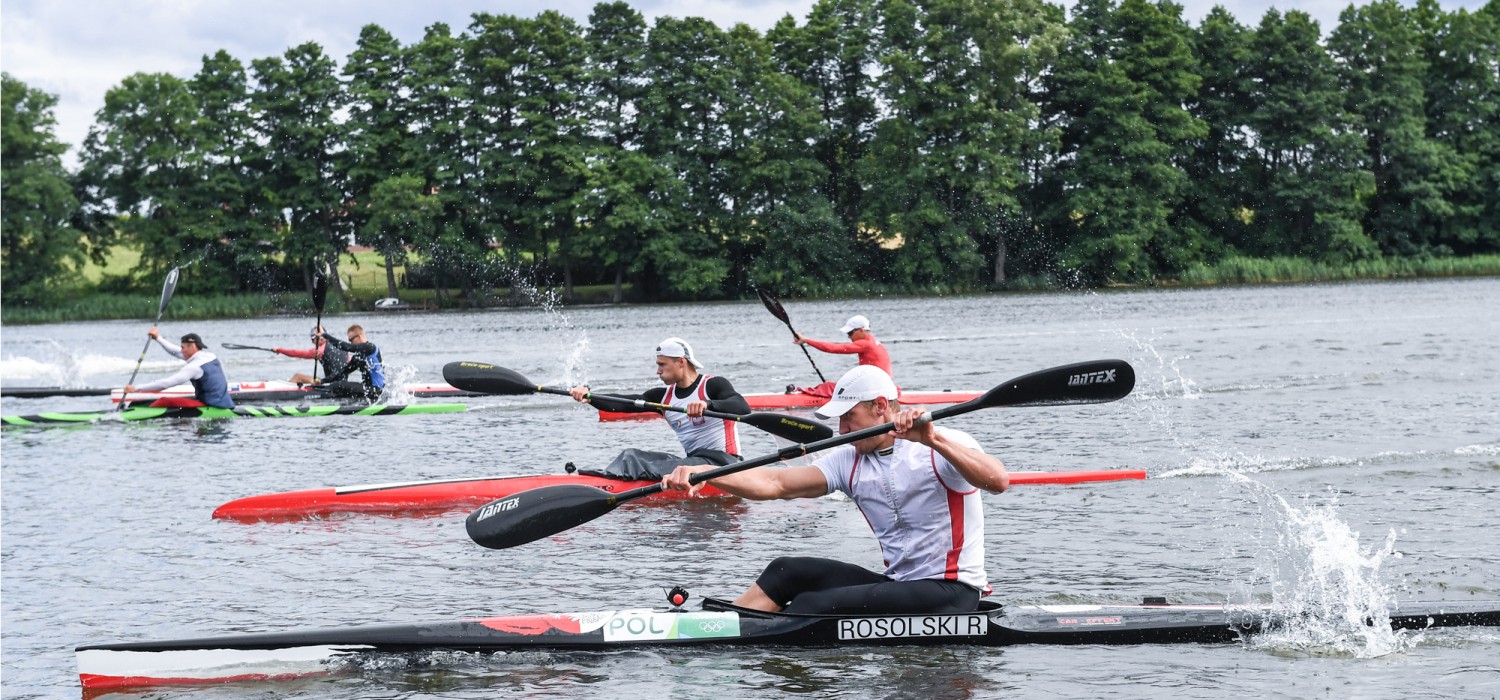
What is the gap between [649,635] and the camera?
7.83 meters

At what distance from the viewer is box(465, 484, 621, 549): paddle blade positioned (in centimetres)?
801

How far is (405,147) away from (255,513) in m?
57.0

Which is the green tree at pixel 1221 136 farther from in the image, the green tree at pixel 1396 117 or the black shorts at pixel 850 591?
the black shorts at pixel 850 591

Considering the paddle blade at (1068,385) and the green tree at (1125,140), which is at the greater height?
the green tree at (1125,140)

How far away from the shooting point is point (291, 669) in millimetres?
7941

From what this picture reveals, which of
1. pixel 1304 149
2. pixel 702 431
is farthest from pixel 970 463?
pixel 1304 149

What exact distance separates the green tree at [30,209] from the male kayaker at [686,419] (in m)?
62.1

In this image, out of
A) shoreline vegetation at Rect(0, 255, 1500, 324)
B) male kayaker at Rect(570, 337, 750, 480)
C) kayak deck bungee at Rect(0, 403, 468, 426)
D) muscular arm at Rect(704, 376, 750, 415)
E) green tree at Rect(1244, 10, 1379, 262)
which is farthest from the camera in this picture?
green tree at Rect(1244, 10, 1379, 262)

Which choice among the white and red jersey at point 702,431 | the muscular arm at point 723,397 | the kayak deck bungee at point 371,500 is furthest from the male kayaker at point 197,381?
the muscular arm at point 723,397

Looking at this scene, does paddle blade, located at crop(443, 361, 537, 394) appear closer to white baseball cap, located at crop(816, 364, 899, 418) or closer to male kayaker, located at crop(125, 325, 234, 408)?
white baseball cap, located at crop(816, 364, 899, 418)

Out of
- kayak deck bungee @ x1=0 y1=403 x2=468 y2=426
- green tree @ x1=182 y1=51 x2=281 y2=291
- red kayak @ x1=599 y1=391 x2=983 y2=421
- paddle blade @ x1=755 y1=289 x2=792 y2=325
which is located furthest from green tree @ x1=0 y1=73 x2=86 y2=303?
red kayak @ x1=599 y1=391 x2=983 y2=421

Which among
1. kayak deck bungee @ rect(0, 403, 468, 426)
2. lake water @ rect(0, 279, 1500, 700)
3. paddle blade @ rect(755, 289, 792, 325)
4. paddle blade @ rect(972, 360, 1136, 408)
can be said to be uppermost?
paddle blade @ rect(755, 289, 792, 325)

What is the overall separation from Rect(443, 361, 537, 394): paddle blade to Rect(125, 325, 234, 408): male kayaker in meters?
9.56

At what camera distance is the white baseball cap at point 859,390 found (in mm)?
6961
